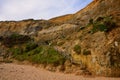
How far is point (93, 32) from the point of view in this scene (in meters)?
32.4

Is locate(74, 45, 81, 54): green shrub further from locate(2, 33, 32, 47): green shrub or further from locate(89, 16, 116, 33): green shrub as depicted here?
locate(2, 33, 32, 47): green shrub

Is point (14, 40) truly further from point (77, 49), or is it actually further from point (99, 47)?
point (99, 47)

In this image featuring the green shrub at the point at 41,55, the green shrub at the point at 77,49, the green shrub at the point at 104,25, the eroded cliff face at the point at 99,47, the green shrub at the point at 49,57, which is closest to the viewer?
the eroded cliff face at the point at 99,47

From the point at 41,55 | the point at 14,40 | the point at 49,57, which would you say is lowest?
the point at 49,57

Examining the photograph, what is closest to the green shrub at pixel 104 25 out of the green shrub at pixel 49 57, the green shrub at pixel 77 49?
the green shrub at pixel 77 49

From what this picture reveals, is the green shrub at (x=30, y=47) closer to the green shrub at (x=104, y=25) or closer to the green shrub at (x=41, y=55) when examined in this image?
the green shrub at (x=41, y=55)

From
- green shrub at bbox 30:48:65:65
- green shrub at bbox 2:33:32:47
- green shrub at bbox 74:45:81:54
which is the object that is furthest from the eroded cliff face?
green shrub at bbox 2:33:32:47

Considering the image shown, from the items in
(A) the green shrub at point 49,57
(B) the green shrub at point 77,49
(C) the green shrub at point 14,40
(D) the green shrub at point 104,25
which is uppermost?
(D) the green shrub at point 104,25

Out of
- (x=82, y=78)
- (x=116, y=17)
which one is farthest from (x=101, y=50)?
(x=116, y=17)

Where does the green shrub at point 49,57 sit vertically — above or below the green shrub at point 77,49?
below

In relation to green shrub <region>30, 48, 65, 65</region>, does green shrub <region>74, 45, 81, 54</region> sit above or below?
above

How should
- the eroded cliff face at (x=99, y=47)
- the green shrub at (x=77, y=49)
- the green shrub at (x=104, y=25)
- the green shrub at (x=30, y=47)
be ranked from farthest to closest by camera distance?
the green shrub at (x=30, y=47) → the green shrub at (x=77, y=49) → the green shrub at (x=104, y=25) → the eroded cliff face at (x=99, y=47)

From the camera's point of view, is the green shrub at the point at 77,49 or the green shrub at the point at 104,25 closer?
the green shrub at the point at 104,25

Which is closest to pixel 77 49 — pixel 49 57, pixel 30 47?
pixel 49 57
